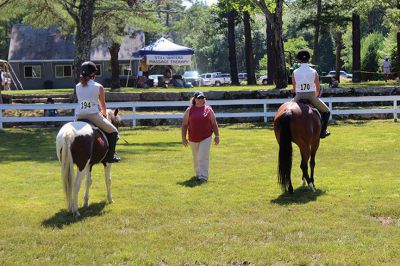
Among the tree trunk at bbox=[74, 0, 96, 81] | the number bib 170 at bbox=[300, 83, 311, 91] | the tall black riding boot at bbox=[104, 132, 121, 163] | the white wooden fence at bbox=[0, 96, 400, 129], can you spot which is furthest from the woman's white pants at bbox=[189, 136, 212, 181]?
the tree trunk at bbox=[74, 0, 96, 81]

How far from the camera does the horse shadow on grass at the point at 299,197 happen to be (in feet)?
28.8

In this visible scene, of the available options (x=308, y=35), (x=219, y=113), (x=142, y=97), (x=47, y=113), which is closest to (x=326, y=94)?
(x=219, y=113)

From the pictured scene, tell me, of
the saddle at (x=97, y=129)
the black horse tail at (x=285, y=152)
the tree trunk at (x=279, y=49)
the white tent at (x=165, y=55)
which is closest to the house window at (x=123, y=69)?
the white tent at (x=165, y=55)

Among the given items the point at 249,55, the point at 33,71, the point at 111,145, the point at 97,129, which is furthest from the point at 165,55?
the point at 97,129

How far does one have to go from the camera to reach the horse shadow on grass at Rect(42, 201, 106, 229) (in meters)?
7.65

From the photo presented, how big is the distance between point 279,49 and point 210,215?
18409 millimetres

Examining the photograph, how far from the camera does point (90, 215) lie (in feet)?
26.7

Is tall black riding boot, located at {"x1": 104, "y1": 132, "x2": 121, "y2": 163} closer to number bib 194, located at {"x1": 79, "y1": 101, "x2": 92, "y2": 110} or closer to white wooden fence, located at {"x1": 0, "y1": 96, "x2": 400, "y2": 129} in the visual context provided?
number bib 194, located at {"x1": 79, "y1": 101, "x2": 92, "y2": 110}

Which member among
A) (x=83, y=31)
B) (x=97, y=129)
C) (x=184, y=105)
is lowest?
(x=184, y=105)

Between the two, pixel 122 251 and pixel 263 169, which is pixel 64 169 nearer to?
pixel 122 251

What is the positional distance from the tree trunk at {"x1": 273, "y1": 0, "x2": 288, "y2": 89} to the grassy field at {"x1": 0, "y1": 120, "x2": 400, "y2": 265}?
11823 millimetres

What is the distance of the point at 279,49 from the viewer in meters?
25.5

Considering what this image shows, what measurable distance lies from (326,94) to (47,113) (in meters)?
11.4

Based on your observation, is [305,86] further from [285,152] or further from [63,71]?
[63,71]
